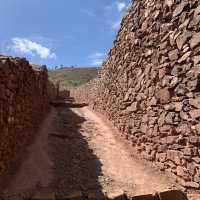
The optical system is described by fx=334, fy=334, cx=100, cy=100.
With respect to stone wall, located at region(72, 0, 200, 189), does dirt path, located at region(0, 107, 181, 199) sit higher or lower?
lower

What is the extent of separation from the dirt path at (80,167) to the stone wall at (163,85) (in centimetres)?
44

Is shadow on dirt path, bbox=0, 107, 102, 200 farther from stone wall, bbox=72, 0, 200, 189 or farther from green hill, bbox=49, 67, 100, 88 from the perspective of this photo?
green hill, bbox=49, 67, 100, 88

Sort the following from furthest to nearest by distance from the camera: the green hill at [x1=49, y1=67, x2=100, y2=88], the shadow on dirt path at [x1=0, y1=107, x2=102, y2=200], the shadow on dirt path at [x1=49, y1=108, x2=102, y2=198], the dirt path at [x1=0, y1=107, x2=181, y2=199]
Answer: the green hill at [x1=49, y1=67, x2=100, y2=88]
the shadow on dirt path at [x1=49, y1=108, x2=102, y2=198]
the dirt path at [x1=0, y1=107, x2=181, y2=199]
the shadow on dirt path at [x1=0, y1=107, x2=102, y2=200]

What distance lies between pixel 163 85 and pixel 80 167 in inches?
97.9

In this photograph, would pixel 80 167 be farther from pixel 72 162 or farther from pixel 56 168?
pixel 56 168

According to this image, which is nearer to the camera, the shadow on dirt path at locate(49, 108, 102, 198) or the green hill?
the shadow on dirt path at locate(49, 108, 102, 198)

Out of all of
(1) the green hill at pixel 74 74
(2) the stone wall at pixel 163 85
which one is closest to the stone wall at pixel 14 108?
(2) the stone wall at pixel 163 85

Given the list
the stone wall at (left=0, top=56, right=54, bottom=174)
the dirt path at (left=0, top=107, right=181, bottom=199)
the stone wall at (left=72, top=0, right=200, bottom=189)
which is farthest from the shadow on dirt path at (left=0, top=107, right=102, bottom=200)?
the stone wall at (left=72, top=0, right=200, bottom=189)

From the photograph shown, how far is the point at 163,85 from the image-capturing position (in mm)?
6949

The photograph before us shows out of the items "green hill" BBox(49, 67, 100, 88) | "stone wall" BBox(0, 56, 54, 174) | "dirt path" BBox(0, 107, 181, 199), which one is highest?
"green hill" BBox(49, 67, 100, 88)

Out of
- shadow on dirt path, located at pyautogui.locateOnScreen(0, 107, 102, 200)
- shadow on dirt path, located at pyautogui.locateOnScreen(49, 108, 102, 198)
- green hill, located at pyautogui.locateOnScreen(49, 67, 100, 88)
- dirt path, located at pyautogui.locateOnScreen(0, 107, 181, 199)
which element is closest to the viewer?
shadow on dirt path, located at pyautogui.locateOnScreen(0, 107, 102, 200)

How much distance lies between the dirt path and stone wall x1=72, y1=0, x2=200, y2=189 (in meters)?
0.44

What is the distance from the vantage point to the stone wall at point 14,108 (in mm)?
5926

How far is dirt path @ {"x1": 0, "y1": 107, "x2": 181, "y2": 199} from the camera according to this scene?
6105 mm
